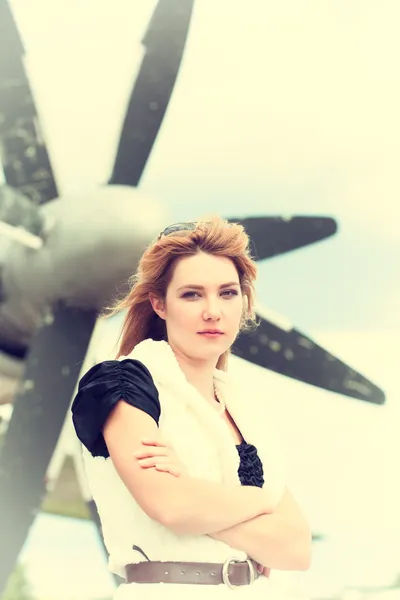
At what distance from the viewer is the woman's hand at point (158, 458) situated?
1088 millimetres

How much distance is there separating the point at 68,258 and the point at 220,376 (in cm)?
407

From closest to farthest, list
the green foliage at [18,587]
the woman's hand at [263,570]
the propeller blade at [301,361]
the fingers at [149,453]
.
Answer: the fingers at [149,453], the woman's hand at [263,570], the propeller blade at [301,361], the green foliage at [18,587]

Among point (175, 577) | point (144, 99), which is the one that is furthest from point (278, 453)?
point (144, 99)

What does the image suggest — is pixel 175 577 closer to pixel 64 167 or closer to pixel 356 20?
pixel 64 167

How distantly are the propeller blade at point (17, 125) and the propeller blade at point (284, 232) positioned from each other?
74.2 inches

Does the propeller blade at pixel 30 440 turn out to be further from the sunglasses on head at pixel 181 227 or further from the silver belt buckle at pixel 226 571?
the silver belt buckle at pixel 226 571

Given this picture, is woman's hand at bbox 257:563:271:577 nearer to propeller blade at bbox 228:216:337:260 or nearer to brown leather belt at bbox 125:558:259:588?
brown leather belt at bbox 125:558:259:588

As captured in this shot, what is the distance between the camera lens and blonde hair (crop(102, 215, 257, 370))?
4.42ft

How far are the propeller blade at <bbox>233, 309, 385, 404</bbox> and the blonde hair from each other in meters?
3.75

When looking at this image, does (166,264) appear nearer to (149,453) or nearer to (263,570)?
(149,453)

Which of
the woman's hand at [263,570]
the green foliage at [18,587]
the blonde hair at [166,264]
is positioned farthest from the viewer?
the green foliage at [18,587]

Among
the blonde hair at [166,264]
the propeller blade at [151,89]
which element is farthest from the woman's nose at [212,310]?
the propeller blade at [151,89]

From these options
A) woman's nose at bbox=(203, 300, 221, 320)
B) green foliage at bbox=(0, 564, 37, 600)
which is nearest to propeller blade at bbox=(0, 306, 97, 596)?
green foliage at bbox=(0, 564, 37, 600)

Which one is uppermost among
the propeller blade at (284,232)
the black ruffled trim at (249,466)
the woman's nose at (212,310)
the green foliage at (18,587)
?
the propeller blade at (284,232)
